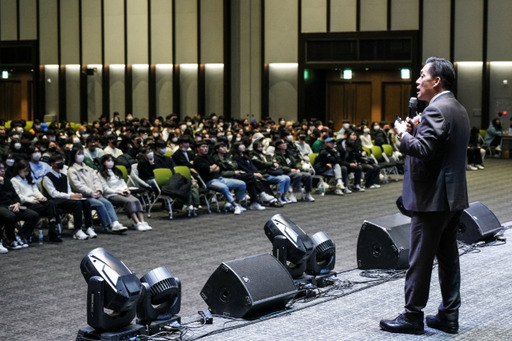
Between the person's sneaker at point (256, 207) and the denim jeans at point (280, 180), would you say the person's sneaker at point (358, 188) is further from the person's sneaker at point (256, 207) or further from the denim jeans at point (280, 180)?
the person's sneaker at point (256, 207)

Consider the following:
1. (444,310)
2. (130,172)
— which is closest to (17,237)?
(130,172)

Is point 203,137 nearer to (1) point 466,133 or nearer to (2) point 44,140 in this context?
(2) point 44,140

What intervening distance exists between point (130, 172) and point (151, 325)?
931cm

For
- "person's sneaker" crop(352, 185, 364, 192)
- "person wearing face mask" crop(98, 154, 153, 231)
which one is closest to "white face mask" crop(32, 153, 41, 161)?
"person wearing face mask" crop(98, 154, 153, 231)

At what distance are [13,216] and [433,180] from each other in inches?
297

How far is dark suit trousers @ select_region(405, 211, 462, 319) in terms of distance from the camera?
19.5 ft

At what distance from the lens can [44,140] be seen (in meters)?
17.4

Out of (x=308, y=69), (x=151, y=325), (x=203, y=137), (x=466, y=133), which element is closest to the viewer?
(x=466, y=133)

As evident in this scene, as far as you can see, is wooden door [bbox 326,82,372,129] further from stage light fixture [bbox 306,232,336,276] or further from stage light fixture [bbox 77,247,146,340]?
stage light fixture [bbox 77,247,146,340]

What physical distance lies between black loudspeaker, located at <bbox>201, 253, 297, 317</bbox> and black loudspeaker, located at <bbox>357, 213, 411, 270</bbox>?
1.90 meters

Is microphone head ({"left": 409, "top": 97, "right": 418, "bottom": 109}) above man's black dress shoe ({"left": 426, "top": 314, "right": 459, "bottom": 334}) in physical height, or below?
above

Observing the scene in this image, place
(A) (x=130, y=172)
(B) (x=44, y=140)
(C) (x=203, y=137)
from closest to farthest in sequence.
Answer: (A) (x=130, y=172) < (B) (x=44, y=140) < (C) (x=203, y=137)

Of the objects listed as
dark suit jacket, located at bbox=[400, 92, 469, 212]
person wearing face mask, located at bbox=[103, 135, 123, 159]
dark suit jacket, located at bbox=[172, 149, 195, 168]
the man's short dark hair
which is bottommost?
dark suit jacket, located at bbox=[172, 149, 195, 168]

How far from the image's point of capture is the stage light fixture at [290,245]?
7.98 meters
